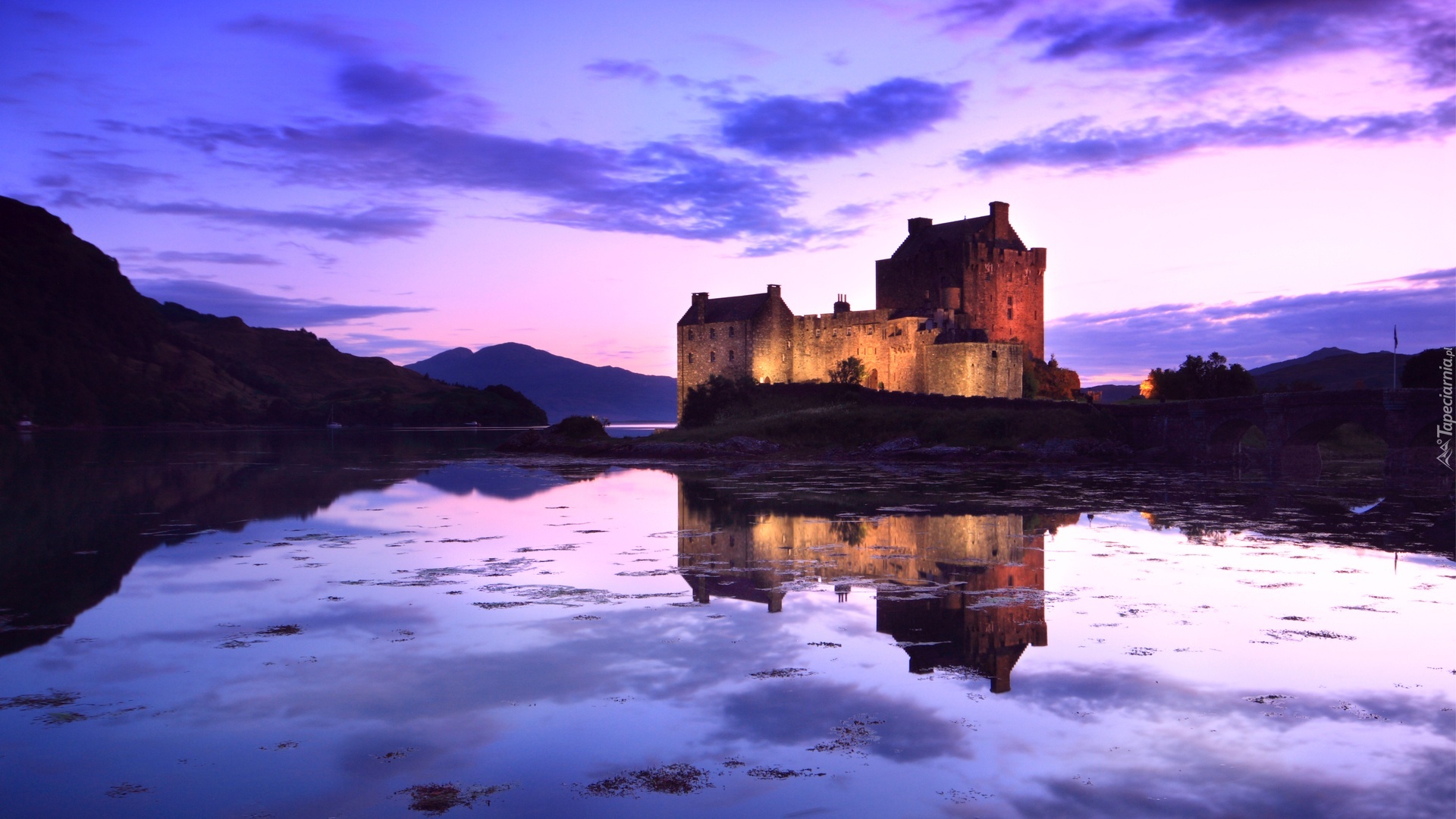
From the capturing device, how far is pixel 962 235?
66.2 m

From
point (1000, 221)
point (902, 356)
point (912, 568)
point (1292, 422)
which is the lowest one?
point (912, 568)

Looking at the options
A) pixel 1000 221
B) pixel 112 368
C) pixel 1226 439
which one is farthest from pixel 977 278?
pixel 112 368

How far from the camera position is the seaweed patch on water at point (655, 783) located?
663 cm

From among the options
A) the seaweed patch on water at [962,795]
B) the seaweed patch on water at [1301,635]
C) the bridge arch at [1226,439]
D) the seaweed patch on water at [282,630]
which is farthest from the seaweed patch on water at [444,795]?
the bridge arch at [1226,439]

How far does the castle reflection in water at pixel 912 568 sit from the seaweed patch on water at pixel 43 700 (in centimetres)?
711

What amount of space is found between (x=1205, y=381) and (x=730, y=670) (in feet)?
204

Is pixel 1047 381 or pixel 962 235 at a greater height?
pixel 962 235

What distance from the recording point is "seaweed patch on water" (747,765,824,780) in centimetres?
685

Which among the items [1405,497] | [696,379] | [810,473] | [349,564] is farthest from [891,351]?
[349,564]

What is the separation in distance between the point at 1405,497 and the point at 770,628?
25.4 meters

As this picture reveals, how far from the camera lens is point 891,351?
202 ft

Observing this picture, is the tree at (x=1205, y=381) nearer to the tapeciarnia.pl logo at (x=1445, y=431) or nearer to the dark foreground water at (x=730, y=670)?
the tapeciarnia.pl logo at (x=1445, y=431)

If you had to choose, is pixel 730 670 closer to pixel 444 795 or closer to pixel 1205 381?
pixel 444 795

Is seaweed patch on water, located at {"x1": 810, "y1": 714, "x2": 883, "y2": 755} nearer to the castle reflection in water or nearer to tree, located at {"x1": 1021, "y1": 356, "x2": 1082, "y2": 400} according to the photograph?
the castle reflection in water
